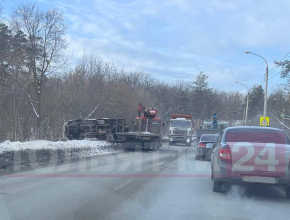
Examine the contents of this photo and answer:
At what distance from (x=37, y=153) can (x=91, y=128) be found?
12.2m

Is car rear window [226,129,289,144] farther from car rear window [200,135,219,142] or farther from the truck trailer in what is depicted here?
the truck trailer

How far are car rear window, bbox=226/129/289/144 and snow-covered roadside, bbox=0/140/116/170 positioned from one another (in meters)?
8.71

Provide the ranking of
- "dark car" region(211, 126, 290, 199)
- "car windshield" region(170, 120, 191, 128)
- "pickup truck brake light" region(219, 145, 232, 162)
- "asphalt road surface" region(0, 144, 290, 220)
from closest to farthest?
1. "asphalt road surface" region(0, 144, 290, 220)
2. "dark car" region(211, 126, 290, 199)
3. "pickup truck brake light" region(219, 145, 232, 162)
4. "car windshield" region(170, 120, 191, 128)

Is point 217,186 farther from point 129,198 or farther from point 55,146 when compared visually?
point 55,146

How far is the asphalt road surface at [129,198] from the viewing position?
7.23 metres

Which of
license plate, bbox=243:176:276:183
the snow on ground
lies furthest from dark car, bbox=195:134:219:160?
license plate, bbox=243:176:276:183

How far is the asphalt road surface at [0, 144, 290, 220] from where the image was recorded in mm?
7234

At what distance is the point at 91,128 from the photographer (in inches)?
1124

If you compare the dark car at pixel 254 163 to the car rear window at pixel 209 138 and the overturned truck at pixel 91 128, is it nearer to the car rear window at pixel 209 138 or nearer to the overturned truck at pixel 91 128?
the car rear window at pixel 209 138

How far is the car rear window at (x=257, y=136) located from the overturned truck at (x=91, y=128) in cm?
1884

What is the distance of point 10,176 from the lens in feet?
39.4

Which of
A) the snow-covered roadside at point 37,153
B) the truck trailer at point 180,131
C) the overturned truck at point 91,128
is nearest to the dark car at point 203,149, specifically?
the snow-covered roadside at point 37,153

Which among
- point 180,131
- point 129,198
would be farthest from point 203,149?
point 180,131

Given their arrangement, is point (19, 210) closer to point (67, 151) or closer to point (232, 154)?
point (232, 154)
